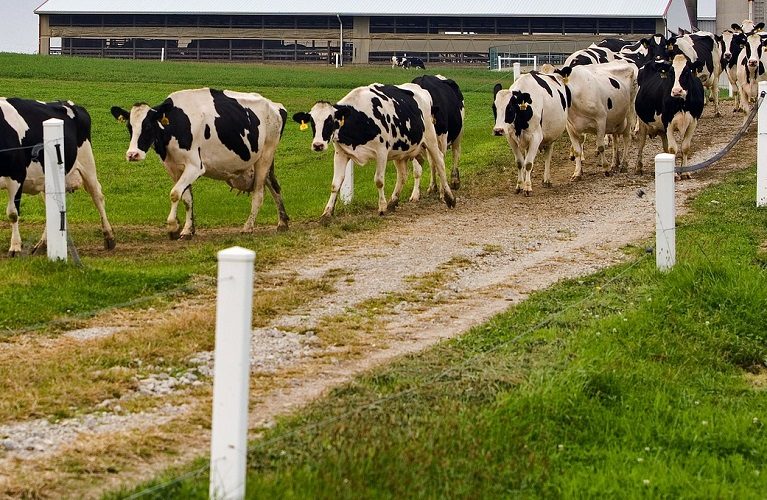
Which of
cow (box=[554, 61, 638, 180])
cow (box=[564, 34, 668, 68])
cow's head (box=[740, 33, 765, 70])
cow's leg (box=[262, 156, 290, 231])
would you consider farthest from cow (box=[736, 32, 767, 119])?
cow's leg (box=[262, 156, 290, 231])

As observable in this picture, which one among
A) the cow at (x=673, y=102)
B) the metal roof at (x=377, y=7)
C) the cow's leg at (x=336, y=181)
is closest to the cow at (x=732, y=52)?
the cow at (x=673, y=102)

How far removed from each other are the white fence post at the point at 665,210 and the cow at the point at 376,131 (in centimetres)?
649

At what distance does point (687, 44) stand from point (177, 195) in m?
17.8

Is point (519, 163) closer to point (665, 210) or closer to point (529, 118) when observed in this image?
point (529, 118)

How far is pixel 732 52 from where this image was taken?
102ft

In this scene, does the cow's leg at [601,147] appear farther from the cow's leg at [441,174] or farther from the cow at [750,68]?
the cow at [750,68]

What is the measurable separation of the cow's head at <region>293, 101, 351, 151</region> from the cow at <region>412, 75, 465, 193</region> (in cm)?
290

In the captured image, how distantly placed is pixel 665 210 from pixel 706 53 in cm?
2013

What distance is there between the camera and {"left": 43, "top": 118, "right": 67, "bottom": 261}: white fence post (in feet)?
41.9

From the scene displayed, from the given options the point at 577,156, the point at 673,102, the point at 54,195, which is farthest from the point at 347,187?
the point at 54,195

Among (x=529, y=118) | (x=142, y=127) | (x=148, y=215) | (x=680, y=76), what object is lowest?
(x=148, y=215)

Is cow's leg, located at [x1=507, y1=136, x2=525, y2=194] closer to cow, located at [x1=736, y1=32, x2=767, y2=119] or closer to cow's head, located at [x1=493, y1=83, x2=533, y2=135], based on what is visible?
cow's head, located at [x1=493, y1=83, x2=533, y2=135]

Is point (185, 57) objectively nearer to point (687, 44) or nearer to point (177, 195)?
point (687, 44)

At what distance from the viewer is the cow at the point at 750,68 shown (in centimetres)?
2884
